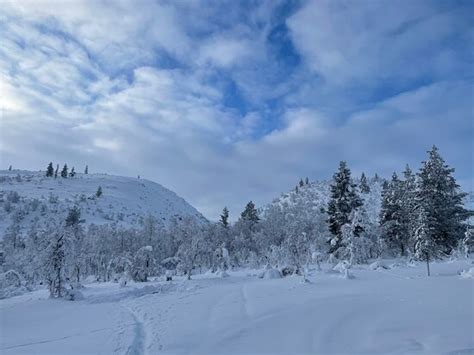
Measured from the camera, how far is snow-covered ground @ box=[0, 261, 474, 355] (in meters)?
11.7

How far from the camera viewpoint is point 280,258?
4903 cm

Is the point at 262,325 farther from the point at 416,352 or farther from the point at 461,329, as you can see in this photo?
the point at 461,329

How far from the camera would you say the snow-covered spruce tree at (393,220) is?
47.3 metres

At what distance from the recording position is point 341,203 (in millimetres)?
41031

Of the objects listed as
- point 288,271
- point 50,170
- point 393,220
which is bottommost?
point 288,271

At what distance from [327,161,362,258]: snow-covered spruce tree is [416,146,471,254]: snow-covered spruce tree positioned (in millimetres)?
7056

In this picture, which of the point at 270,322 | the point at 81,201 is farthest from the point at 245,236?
the point at 81,201

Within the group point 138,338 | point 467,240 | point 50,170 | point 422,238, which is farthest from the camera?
point 50,170

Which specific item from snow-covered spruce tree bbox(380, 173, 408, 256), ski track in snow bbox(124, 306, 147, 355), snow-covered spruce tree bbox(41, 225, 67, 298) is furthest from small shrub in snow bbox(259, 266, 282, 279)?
snow-covered spruce tree bbox(380, 173, 408, 256)

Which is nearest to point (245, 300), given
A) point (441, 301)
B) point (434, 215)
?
point (441, 301)

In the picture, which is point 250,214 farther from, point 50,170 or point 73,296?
point 50,170

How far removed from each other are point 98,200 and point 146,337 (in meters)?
138

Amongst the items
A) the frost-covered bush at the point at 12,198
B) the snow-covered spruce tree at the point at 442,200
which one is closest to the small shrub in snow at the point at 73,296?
the snow-covered spruce tree at the point at 442,200

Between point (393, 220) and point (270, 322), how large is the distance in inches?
1497
